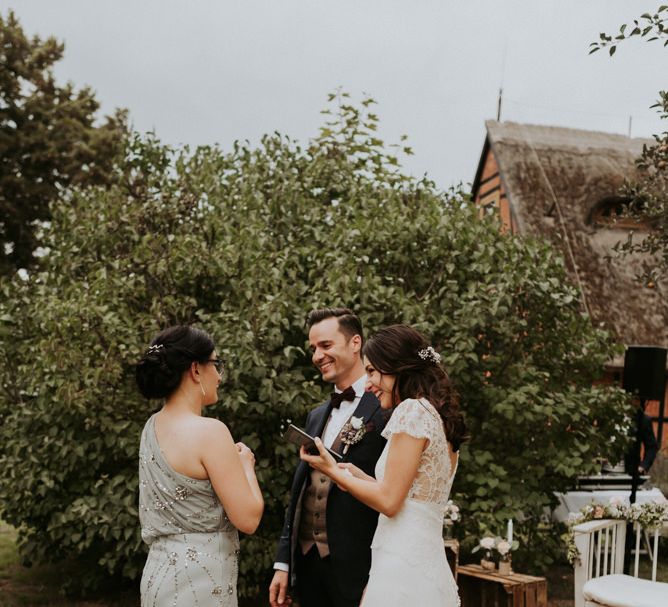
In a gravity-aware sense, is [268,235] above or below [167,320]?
above

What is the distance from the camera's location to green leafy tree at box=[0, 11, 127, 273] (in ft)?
65.6

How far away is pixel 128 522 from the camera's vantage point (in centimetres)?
612

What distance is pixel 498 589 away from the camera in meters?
5.49

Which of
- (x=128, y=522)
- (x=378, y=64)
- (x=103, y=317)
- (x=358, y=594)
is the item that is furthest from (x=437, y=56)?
(x=358, y=594)

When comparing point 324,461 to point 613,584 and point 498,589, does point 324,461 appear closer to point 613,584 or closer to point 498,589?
point 613,584

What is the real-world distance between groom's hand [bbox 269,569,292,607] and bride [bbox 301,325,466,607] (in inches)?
26.9

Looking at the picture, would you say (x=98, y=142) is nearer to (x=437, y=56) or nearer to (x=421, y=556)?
(x=437, y=56)

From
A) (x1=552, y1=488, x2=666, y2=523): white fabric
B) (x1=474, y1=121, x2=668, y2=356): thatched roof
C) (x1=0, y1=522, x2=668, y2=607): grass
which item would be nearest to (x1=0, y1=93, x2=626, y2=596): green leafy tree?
(x1=0, y1=522, x2=668, y2=607): grass

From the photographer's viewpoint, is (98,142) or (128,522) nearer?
(128,522)

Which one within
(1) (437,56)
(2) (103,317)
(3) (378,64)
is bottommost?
(2) (103,317)

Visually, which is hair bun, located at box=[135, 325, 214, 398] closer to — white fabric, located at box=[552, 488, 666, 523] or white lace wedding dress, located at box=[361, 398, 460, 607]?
white lace wedding dress, located at box=[361, 398, 460, 607]

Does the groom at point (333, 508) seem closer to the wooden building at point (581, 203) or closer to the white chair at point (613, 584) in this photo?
the white chair at point (613, 584)

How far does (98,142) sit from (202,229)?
15.1 meters

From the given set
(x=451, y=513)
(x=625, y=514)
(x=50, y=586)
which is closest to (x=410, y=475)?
(x=451, y=513)
